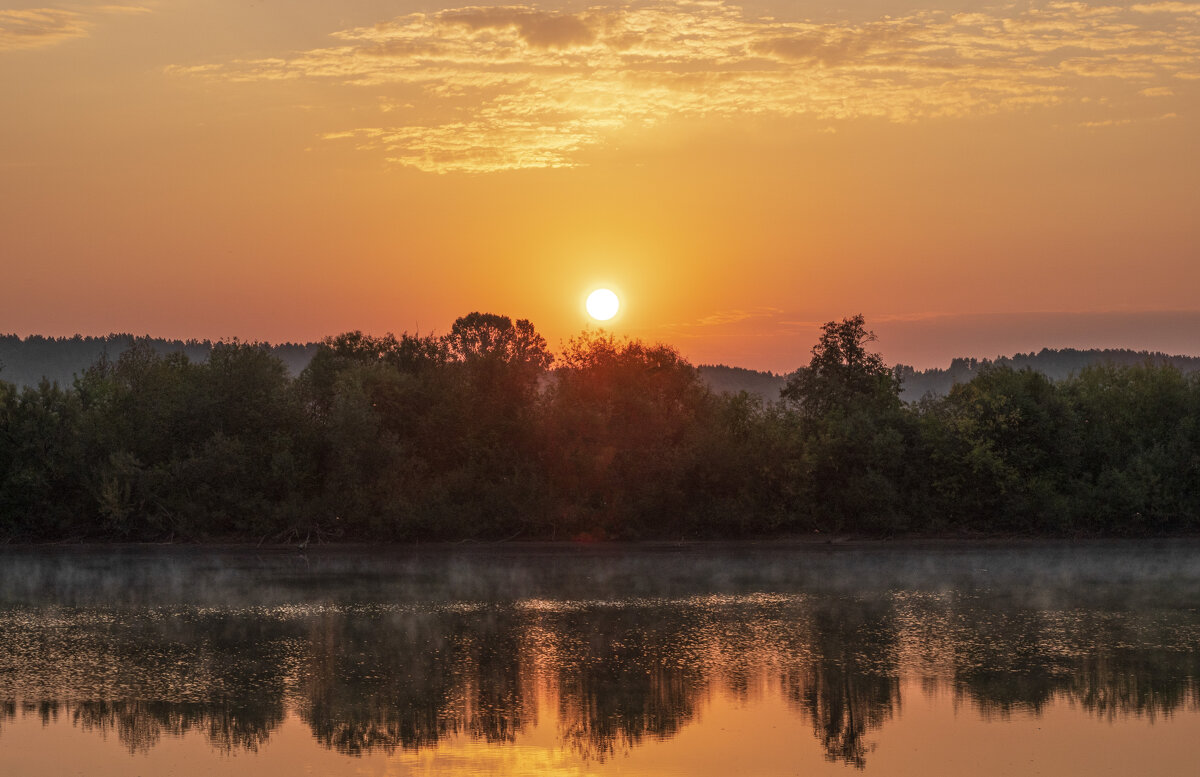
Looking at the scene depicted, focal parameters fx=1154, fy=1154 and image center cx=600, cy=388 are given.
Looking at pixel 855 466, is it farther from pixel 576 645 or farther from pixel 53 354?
pixel 53 354

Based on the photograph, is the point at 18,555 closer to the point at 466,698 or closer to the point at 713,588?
the point at 713,588

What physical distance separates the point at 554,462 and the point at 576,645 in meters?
Answer: 22.7

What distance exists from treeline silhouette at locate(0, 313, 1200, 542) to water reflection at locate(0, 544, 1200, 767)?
5.49 m

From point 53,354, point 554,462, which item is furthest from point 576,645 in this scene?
point 53,354

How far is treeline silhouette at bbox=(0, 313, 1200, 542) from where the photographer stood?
42719 millimetres

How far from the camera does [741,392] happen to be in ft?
158

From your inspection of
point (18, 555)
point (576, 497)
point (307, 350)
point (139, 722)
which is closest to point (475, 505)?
point (576, 497)

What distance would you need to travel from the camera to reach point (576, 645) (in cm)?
2281

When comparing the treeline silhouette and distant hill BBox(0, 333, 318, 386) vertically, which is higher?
distant hill BBox(0, 333, 318, 386)

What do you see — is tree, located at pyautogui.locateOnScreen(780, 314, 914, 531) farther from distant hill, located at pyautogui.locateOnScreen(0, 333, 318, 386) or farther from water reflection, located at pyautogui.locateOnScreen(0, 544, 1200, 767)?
distant hill, located at pyautogui.locateOnScreen(0, 333, 318, 386)

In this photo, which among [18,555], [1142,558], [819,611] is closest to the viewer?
[819,611]

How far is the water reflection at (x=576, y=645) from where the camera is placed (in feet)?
56.7

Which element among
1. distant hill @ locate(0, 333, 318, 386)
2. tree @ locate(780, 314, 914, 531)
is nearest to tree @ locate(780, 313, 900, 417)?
tree @ locate(780, 314, 914, 531)

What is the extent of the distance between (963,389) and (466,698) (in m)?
33.0
